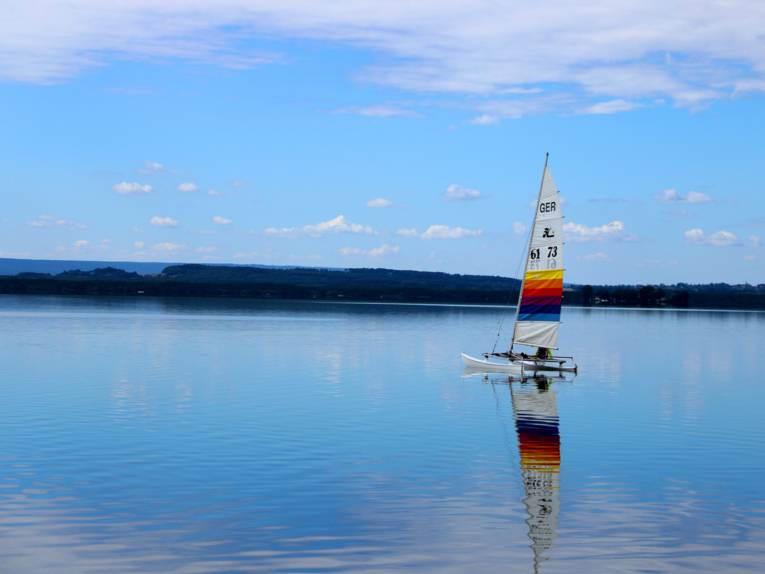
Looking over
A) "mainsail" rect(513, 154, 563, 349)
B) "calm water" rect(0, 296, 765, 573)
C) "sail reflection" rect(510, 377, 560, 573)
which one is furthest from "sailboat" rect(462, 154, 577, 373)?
"sail reflection" rect(510, 377, 560, 573)

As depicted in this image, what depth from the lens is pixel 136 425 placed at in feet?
117

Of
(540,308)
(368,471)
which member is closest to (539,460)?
(368,471)

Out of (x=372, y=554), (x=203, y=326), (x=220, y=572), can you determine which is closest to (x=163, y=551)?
(x=220, y=572)

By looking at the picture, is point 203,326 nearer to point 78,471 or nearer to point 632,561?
point 78,471

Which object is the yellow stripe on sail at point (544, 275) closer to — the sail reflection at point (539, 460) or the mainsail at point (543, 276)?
the mainsail at point (543, 276)

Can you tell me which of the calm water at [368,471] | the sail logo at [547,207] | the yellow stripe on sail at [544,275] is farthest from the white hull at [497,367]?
the sail logo at [547,207]

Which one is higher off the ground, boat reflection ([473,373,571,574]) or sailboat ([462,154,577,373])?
sailboat ([462,154,577,373])

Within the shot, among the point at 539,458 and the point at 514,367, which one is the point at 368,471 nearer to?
the point at 539,458

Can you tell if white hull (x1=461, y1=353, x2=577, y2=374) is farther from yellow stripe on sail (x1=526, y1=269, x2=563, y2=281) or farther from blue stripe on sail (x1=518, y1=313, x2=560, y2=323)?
yellow stripe on sail (x1=526, y1=269, x2=563, y2=281)

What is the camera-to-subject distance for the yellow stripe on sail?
2493 inches

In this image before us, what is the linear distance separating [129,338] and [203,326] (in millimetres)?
Result: 26799

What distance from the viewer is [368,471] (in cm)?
2773

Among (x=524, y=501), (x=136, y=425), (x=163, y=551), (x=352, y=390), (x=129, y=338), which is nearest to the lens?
(x=163, y=551)

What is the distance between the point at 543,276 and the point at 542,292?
1056 mm
